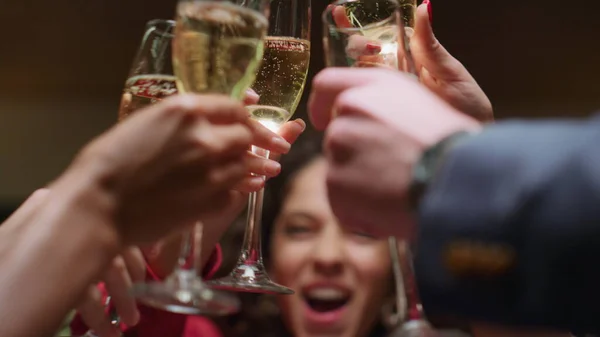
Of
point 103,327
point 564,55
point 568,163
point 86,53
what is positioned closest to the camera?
point 568,163

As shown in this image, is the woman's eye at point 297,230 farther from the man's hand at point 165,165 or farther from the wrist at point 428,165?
the wrist at point 428,165

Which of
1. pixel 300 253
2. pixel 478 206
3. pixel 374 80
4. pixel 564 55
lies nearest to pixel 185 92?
pixel 374 80

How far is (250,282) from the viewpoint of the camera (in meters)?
0.99

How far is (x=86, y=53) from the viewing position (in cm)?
455

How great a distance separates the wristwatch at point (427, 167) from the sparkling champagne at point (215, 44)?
22cm

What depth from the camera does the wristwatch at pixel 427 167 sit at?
2.15 ft

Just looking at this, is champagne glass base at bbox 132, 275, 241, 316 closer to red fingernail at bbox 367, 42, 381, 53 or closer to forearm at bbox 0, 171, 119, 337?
forearm at bbox 0, 171, 119, 337

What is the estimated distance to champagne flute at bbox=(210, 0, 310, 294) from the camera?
100cm

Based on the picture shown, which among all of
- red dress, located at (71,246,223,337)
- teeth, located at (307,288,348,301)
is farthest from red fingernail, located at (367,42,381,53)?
teeth, located at (307,288,348,301)

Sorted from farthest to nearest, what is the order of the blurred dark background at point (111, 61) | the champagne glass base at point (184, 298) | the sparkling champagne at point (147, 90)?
1. the blurred dark background at point (111, 61)
2. the sparkling champagne at point (147, 90)
3. the champagne glass base at point (184, 298)

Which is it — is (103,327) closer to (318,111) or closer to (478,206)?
(318,111)

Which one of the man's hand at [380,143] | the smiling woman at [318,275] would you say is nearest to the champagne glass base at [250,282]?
the man's hand at [380,143]

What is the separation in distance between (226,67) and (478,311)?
0.35 meters

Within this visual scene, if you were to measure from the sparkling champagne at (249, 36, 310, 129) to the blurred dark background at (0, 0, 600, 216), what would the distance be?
180 centimetres
